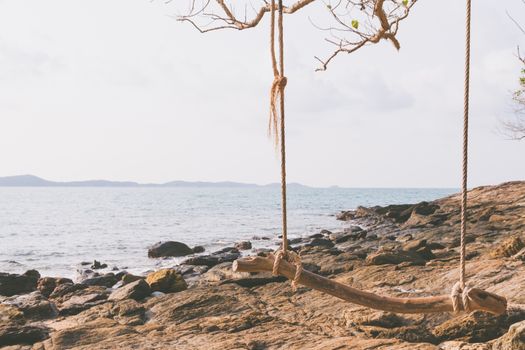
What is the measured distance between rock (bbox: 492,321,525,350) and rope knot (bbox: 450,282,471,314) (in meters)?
2.08

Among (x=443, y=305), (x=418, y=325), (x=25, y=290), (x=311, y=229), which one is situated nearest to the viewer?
(x=443, y=305)

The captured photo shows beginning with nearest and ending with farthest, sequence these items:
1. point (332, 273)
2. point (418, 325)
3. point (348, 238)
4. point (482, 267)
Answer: point (418, 325)
point (482, 267)
point (332, 273)
point (348, 238)

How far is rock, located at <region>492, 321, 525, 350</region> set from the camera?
5148 millimetres

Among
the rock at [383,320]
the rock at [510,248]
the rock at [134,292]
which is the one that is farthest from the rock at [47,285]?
the rock at [510,248]

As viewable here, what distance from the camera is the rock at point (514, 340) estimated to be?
5148 mm

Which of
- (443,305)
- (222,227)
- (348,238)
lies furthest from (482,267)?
(222,227)

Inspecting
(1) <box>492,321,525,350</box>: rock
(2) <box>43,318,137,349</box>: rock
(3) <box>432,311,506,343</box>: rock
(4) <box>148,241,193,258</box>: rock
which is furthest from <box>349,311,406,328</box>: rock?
(4) <box>148,241,193,258</box>: rock

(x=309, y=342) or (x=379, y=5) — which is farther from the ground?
(x=379, y=5)

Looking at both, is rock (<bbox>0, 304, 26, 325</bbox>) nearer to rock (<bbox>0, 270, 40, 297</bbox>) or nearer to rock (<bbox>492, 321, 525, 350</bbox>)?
rock (<bbox>0, 270, 40, 297</bbox>)

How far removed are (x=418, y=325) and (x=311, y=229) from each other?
2942 centimetres

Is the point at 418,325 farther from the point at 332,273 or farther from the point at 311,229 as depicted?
the point at 311,229

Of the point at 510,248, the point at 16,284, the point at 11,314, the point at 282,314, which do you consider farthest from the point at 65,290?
the point at 510,248

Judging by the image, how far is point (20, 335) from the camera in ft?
26.3

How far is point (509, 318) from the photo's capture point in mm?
6203
